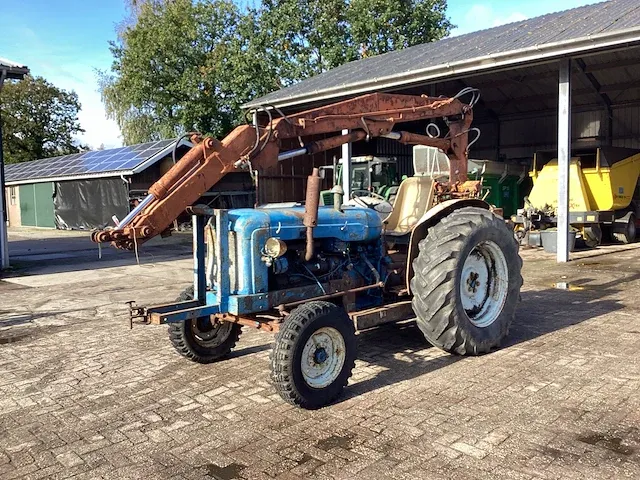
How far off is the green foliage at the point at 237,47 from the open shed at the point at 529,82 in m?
8.72

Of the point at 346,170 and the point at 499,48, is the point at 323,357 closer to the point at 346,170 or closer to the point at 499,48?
the point at 499,48

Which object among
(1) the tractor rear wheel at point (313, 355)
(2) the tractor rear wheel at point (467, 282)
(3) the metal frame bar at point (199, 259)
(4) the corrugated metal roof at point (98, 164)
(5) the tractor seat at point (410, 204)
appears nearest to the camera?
(1) the tractor rear wheel at point (313, 355)

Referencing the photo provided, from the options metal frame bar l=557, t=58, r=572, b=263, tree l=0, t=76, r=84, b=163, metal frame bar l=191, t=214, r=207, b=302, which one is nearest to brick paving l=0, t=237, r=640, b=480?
metal frame bar l=191, t=214, r=207, b=302

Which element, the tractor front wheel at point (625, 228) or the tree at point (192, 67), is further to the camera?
the tree at point (192, 67)

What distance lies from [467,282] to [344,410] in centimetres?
208

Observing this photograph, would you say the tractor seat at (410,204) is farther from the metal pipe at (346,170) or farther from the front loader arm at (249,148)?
the metal pipe at (346,170)

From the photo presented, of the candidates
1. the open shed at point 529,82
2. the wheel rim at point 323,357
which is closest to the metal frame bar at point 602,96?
the open shed at point 529,82

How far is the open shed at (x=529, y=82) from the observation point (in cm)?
1137

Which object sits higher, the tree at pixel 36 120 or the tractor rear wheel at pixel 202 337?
the tree at pixel 36 120

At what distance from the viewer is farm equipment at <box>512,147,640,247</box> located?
46.3ft

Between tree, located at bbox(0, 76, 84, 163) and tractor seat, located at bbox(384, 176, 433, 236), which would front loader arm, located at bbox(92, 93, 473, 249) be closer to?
tractor seat, located at bbox(384, 176, 433, 236)

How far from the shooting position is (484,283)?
5871 mm

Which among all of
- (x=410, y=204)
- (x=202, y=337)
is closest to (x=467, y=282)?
(x=410, y=204)

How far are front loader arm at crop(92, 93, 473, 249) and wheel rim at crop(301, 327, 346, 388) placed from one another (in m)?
1.41
